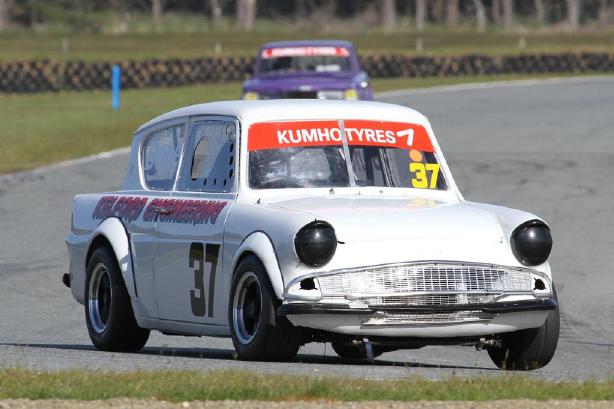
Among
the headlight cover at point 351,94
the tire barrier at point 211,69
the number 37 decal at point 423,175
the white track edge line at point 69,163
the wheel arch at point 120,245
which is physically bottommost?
the tire barrier at point 211,69

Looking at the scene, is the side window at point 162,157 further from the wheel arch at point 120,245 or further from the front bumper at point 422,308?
the front bumper at point 422,308

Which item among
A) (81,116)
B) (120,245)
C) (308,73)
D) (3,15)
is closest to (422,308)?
(120,245)

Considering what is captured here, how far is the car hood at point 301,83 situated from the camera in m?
25.6

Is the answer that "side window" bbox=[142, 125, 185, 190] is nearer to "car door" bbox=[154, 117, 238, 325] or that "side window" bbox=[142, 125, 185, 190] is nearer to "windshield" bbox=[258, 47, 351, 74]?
"car door" bbox=[154, 117, 238, 325]

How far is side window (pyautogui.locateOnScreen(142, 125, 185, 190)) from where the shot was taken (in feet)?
30.4

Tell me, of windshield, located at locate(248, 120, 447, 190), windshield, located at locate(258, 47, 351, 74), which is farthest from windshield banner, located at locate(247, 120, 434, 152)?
windshield, located at locate(258, 47, 351, 74)

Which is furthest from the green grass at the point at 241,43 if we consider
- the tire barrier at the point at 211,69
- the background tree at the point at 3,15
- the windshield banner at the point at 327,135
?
the windshield banner at the point at 327,135

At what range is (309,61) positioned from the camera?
26.6 metres

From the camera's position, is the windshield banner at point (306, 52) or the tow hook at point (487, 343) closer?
the tow hook at point (487, 343)

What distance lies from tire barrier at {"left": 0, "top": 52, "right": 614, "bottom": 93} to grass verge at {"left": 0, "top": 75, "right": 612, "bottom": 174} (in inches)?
22.7

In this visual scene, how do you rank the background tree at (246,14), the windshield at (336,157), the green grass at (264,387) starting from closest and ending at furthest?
the green grass at (264,387) → the windshield at (336,157) → the background tree at (246,14)

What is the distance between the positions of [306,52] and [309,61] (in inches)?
6.9

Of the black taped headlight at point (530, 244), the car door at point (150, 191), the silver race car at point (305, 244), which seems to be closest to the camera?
the silver race car at point (305, 244)

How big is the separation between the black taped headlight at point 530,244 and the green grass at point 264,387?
1.01m
